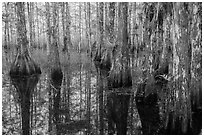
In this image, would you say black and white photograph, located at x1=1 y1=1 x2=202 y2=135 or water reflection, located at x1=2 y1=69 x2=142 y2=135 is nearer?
black and white photograph, located at x1=1 y1=1 x2=202 y2=135

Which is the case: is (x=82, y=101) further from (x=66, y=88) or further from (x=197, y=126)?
(x=197, y=126)

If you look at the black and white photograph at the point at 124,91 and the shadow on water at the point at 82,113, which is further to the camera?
the shadow on water at the point at 82,113

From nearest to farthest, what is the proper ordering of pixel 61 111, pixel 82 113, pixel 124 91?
pixel 82 113 → pixel 61 111 → pixel 124 91

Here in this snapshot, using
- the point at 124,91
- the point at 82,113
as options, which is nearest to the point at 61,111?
the point at 82,113

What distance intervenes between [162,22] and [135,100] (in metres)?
2.68

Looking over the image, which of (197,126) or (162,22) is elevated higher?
(162,22)

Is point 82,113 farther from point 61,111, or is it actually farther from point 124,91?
point 124,91

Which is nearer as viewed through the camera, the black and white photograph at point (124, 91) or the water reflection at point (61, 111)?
the black and white photograph at point (124, 91)

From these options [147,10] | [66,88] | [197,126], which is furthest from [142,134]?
[66,88]

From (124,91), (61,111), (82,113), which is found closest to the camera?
(82,113)

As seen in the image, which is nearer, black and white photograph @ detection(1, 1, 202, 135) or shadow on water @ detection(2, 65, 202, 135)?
black and white photograph @ detection(1, 1, 202, 135)

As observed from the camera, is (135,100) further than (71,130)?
Yes

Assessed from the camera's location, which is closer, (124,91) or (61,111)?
(61,111)

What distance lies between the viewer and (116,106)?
8898mm
